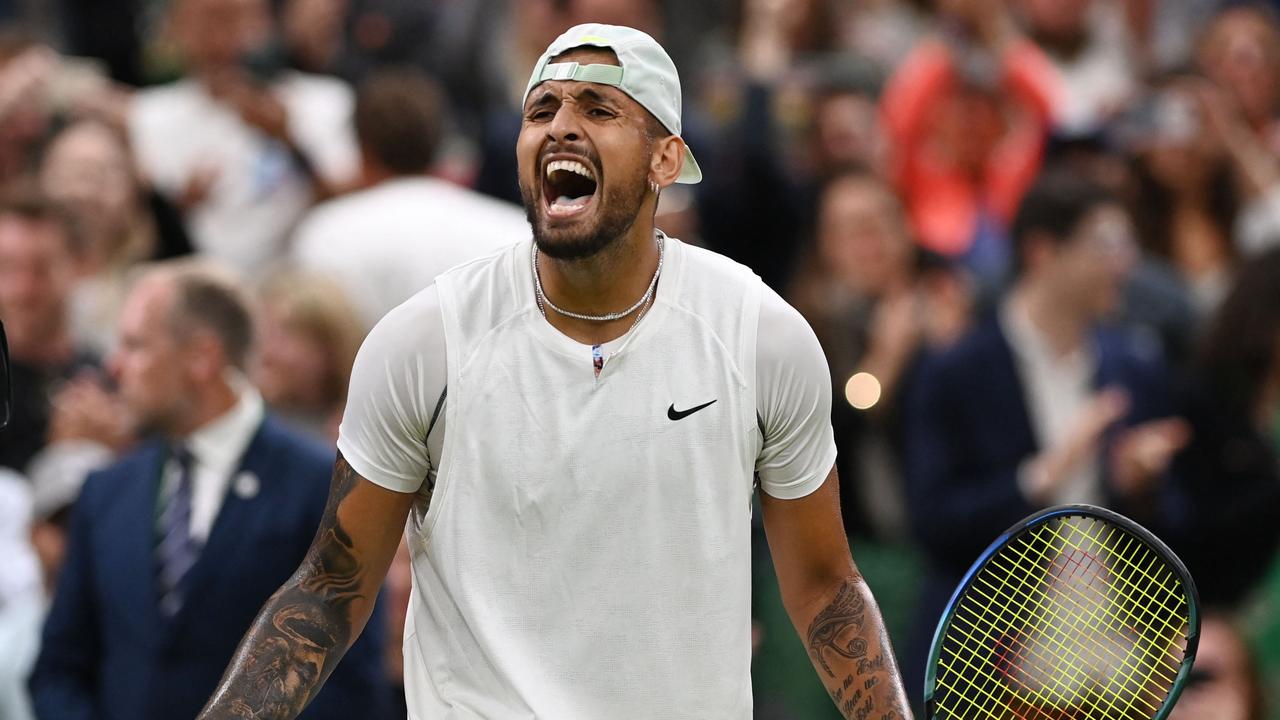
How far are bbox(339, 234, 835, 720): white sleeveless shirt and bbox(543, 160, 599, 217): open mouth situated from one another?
0.80 ft

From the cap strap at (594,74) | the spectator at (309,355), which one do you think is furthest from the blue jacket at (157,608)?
the cap strap at (594,74)

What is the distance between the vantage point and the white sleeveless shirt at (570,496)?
146 inches

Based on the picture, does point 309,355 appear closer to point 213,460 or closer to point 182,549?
point 213,460

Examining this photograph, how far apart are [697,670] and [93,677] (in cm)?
259

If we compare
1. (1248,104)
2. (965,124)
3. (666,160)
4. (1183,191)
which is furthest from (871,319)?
(666,160)

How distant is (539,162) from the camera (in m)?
3.67

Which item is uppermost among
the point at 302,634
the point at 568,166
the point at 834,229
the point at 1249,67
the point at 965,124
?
the point at 568,166

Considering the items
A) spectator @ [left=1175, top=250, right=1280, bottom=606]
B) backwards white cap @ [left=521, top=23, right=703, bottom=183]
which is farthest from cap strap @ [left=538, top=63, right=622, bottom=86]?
spectator @ [left=1175, top=250, right=1280, bottom=606]

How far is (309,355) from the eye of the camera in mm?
6926

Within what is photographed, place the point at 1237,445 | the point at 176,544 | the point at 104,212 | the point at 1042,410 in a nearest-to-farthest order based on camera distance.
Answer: the point at 176,544 < the point at 1042,410 < the point at 1237,445 < the point at 104,212

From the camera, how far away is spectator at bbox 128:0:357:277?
8273 mm

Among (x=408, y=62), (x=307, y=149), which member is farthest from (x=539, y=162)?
(x=408, y=62)

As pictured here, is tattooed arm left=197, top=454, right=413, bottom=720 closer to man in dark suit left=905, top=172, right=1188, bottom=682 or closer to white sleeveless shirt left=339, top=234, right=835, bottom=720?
white sleeveless shirt left=339, top=234, right=835, bottom=720

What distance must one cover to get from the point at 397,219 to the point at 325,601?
3.69 meters
